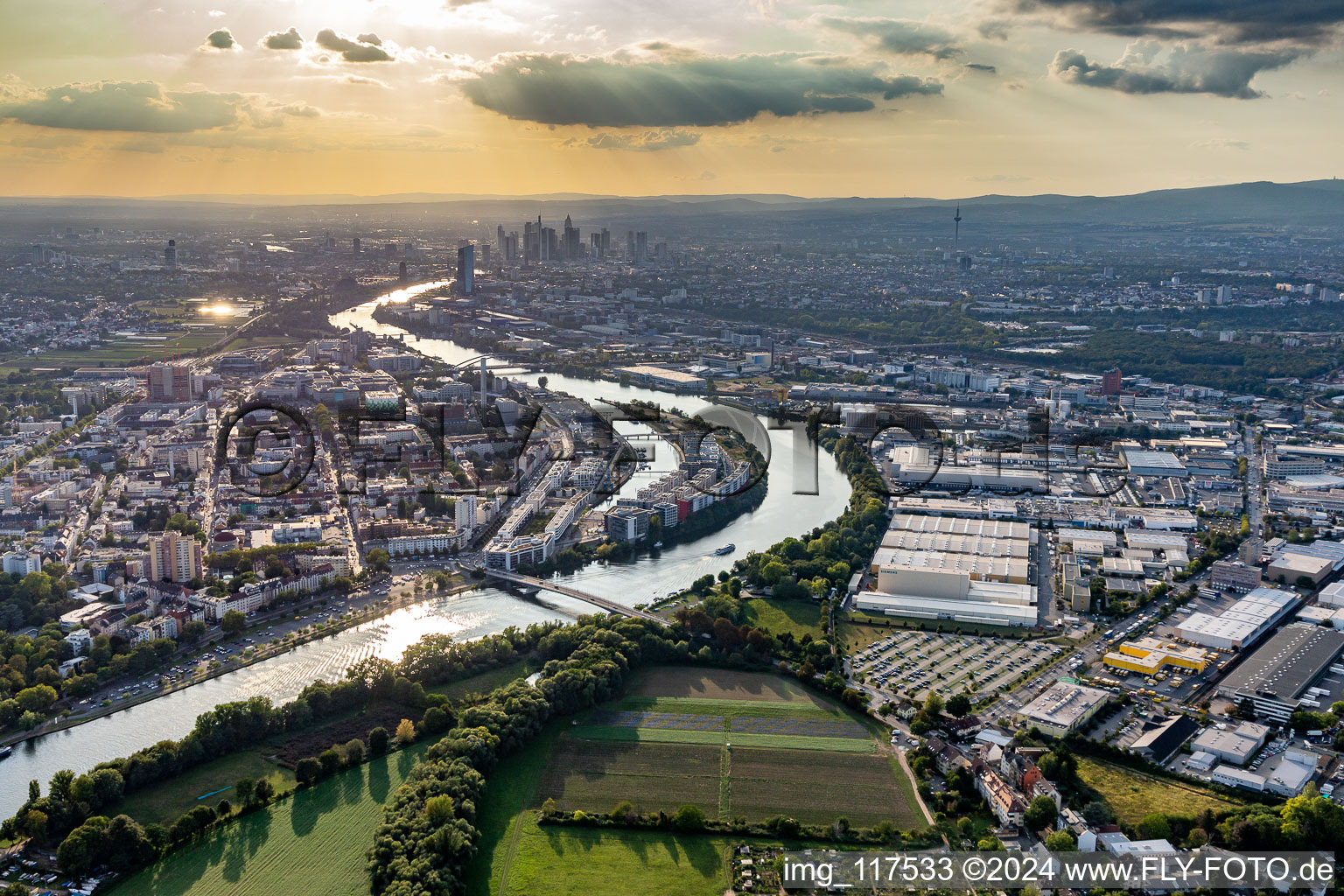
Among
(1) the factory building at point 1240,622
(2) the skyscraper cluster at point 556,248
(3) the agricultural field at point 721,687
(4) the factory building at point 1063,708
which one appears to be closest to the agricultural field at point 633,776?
(3) the agricultural field at point 721,687

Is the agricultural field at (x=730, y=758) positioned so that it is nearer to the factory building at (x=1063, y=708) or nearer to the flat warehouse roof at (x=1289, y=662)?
the factory building at (x=1063, y=708)

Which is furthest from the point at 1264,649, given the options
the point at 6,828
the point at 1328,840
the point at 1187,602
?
the point at 6,828

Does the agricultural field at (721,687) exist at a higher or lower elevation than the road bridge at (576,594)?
lower

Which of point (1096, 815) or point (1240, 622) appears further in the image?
point (1240, 622)

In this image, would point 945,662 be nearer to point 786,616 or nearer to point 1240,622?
point 786,616

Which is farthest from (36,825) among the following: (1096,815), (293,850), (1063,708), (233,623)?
(1063,708)

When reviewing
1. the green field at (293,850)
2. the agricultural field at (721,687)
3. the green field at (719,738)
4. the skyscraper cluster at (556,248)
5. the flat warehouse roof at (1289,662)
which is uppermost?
the skyscraper cluster at (556,248)

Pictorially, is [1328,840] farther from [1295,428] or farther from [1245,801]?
[1295,428]
